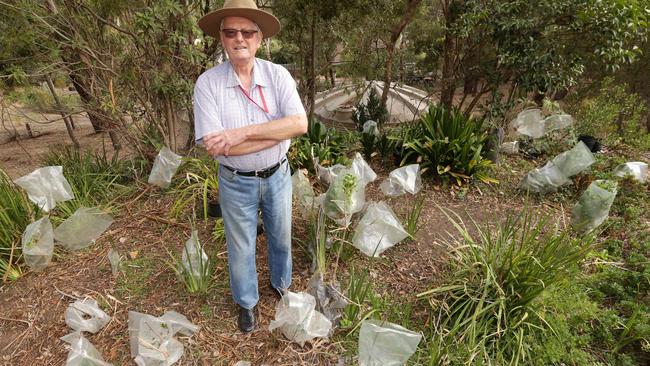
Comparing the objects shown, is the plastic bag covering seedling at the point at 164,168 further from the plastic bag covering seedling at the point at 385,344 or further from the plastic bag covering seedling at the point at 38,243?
the plastic bag covering seedling at the point at 385,344

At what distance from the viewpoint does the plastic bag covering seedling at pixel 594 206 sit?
2.46 m

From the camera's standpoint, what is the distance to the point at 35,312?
7.11 feet

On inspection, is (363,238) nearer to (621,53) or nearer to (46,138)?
(621,53)

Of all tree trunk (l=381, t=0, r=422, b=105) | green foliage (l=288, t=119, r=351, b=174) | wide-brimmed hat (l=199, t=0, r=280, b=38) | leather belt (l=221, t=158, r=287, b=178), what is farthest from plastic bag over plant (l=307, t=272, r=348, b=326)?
tree trunk (l=381, t=0, r=422, b=105)

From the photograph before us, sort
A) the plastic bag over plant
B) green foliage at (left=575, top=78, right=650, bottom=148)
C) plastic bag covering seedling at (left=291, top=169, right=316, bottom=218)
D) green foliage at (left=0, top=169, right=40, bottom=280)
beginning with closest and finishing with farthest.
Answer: the plastic bag over plant, green foliage at (left=0, top=169, right=40, bottom=280), plastic bag covering seedling at (left=291, top=169, right=316, bottom=218), green foliage at (left=575, top=78, right=650, bottom=148)

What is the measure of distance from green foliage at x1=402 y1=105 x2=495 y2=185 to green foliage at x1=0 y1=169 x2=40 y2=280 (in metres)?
3.27

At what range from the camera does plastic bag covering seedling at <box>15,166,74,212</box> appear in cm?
249

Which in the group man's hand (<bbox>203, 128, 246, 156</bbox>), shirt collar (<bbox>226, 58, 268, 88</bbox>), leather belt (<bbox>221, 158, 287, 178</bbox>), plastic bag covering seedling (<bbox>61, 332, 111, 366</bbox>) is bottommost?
plastic bag covering seedling (<bbox>61, 332, 111, 366</bbox>)

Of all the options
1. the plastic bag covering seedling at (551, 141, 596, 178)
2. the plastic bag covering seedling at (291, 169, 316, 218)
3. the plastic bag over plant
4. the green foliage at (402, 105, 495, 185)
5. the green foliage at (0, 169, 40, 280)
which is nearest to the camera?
the plastic bag over plant

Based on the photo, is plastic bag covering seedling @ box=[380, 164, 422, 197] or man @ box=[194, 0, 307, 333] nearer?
man @ box=[194, 0, 307, 333]

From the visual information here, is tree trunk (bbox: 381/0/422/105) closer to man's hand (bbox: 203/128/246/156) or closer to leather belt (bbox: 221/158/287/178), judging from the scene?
leather belt (bbox: 221/158/287/178)

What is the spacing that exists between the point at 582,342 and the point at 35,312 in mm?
3234

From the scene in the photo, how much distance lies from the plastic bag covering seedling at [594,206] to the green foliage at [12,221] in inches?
157

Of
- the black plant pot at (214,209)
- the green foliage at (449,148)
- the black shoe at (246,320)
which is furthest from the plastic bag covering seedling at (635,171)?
the black plant pot at (214,209)
